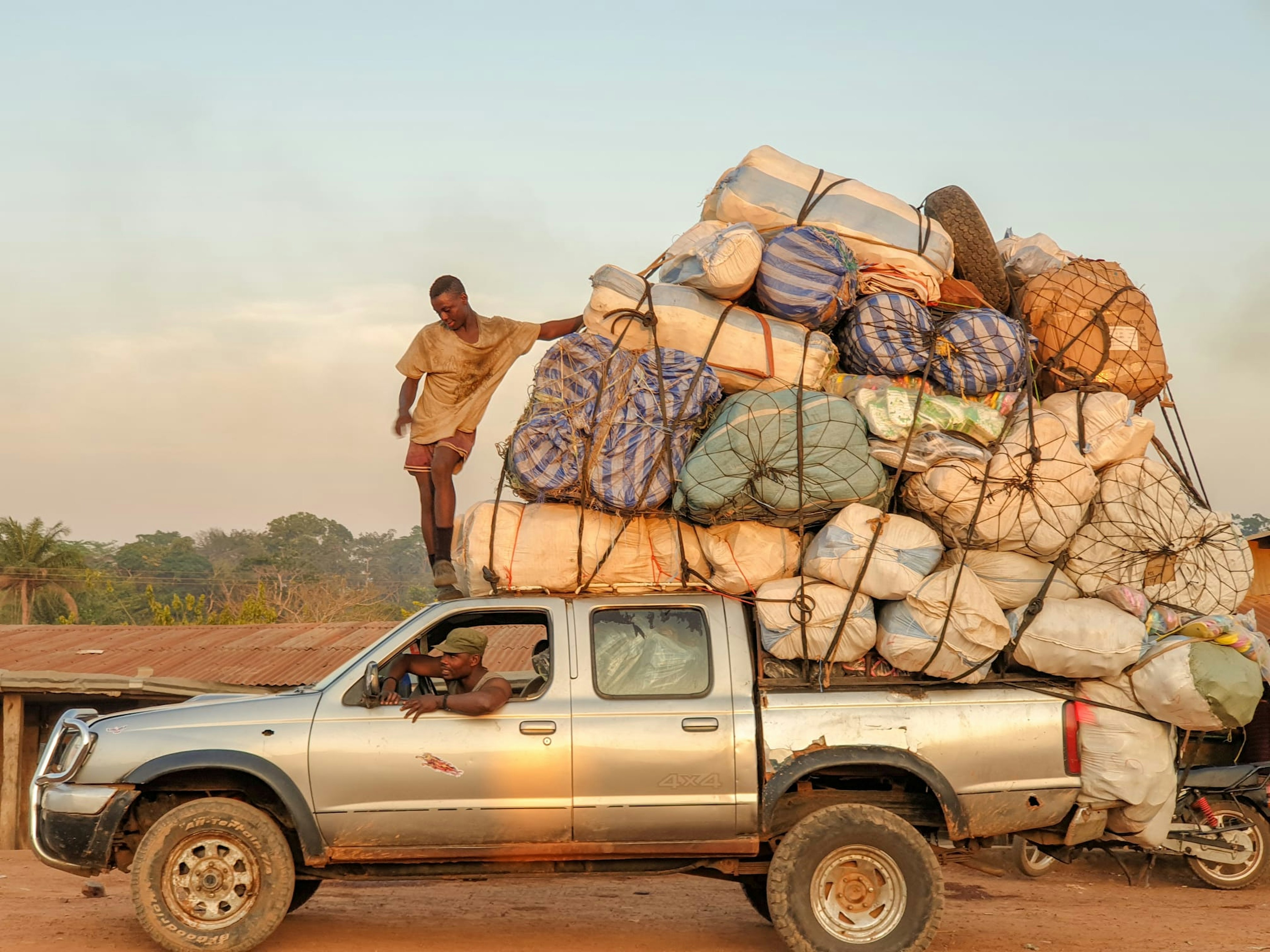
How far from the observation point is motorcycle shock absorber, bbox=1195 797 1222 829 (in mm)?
9133

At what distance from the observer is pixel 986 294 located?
290 inches

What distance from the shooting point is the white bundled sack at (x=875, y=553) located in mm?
5789

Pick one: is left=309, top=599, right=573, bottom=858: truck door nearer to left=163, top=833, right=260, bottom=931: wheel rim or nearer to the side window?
the side window

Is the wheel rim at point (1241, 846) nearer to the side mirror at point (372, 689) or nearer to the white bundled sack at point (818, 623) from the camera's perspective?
the white bundled sack at point (818, 623)

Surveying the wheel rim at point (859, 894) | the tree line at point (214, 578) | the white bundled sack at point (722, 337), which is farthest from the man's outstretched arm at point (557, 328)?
the tree line at point (214, 578)

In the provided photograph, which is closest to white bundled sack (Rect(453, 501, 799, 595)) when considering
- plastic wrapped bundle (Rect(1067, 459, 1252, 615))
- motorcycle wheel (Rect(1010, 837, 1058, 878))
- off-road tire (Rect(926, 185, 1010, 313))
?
plastic wrapped bundle (Rect(1067, 459, 1252, 615))

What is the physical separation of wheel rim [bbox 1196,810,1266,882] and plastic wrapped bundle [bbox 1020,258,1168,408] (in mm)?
4001

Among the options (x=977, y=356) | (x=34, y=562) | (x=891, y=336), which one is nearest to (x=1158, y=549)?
(x=977, y=356)

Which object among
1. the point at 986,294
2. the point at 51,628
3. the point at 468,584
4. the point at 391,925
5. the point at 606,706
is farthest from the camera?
A: the point at 51,628

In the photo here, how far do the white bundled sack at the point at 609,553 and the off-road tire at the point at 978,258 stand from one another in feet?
7.62

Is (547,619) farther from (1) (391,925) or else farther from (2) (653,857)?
(1) (391,925)

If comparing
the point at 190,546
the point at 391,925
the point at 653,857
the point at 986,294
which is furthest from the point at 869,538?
the point at 190,546

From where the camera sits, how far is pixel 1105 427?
617cm

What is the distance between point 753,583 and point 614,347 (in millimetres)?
1421
